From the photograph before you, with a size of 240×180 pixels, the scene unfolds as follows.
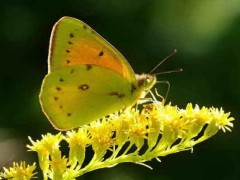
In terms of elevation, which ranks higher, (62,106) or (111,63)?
(111,63)

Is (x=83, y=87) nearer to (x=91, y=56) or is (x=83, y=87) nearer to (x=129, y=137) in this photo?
(x=91, y=56)

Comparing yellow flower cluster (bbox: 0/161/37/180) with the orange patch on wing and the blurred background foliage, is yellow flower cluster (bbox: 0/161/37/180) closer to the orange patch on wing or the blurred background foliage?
the orange patch on wing

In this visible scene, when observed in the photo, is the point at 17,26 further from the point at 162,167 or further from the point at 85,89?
the point at 85,89

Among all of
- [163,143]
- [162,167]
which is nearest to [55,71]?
[163,143]

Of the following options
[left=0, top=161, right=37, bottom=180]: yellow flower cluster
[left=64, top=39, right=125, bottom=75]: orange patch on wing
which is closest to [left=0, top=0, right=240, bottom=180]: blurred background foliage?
[left=64, top=39, right=125, bottom=75]: orange patch on wing

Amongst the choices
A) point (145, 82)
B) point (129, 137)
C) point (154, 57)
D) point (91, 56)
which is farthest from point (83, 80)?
point (154, 57)

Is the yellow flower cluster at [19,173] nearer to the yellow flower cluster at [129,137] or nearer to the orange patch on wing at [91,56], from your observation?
the yellow flower cluster at [129,137]
